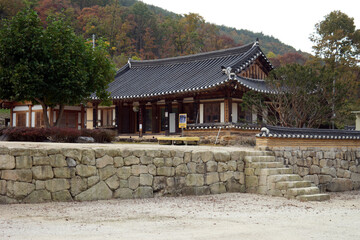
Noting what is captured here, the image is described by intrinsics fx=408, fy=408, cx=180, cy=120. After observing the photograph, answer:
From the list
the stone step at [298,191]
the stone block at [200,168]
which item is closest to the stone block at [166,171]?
the stone block at [200,168]

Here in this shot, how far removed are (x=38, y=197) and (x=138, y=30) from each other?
59.9m

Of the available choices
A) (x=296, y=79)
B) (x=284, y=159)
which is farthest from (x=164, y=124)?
(x=284, y=159)

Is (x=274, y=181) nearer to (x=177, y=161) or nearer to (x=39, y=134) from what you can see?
(x=177, y=161)

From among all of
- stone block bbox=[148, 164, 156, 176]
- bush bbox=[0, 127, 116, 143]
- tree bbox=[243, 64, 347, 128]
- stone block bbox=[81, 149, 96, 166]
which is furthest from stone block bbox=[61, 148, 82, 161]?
tree bbox=[243, 64, 347, 128]

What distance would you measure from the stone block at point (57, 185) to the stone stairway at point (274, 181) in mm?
6615

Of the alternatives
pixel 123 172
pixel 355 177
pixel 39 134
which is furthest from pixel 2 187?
pixel 355 177

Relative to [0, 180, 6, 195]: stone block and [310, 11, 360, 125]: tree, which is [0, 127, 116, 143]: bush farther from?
[310, 11, 360, 125]: tree

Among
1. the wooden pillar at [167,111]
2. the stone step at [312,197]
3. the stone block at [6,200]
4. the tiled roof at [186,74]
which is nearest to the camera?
the stone block at [6,200]

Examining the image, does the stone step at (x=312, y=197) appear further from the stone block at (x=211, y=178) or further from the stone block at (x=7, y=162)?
the stone block at (x=7, y=162)

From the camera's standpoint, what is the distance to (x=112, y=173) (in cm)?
1165

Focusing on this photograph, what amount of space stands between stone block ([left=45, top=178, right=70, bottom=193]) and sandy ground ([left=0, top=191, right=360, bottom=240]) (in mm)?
466

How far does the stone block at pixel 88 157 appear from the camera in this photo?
11.1 meters

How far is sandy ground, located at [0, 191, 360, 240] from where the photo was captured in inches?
297

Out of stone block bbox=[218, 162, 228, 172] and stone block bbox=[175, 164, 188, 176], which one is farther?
stone block bbox=[218, 162, 228, 172]
